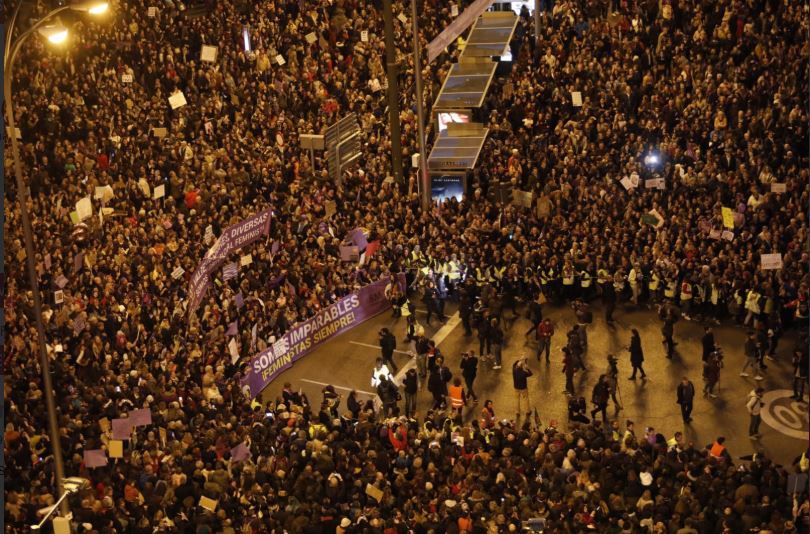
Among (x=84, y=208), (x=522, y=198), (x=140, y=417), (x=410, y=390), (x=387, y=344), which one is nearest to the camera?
(x=140, y=417)

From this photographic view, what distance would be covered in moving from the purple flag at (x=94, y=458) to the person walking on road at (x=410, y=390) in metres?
6.58

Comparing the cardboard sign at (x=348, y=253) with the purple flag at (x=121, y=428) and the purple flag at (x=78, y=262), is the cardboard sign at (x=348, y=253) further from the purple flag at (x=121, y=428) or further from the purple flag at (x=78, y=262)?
the purple flag at (x=121, y=428)

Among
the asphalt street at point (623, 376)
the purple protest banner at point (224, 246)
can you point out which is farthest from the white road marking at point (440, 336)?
the purple protest banner at point (224, 246)

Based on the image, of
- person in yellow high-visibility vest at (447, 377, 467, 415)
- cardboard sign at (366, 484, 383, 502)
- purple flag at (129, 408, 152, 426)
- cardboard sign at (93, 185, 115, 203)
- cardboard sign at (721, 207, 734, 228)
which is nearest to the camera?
cardboard sign at (366, 484, 383, 502)

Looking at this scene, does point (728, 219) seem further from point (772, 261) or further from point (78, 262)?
point (78, 262)

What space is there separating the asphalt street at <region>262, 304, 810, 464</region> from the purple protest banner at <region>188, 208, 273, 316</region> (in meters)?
2.81

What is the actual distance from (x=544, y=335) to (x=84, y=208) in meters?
12.3

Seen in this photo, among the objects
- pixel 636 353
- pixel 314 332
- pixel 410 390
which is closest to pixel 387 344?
pixel 410 390

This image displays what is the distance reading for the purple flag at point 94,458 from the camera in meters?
24.2

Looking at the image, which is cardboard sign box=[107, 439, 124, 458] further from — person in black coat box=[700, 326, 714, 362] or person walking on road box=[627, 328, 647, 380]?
person in black coat box=[700, 326, 714, 362]

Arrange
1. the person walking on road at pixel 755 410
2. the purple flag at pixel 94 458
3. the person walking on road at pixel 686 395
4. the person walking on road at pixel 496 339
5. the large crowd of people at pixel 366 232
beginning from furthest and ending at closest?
the person walking on road at pixel 496 339 → the person walking on road at pixel 686 395 → the person walking on road at pixel 755 410 → the purple flag at pixel 94 458 → the large crowd of people at pixel 366 232

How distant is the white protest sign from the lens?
109ft

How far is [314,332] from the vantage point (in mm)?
31516

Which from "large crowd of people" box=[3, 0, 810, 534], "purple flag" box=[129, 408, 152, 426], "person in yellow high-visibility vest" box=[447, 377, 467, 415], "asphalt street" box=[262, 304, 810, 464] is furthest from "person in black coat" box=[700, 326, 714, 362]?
"purple flag" box=[129, 408, 152, 426]
